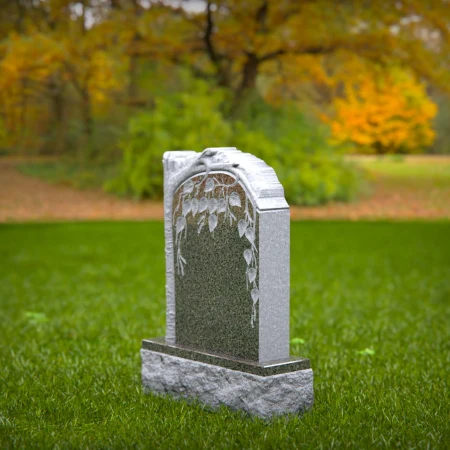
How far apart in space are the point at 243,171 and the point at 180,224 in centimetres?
71

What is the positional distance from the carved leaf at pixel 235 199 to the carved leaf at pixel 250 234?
6.8 inches

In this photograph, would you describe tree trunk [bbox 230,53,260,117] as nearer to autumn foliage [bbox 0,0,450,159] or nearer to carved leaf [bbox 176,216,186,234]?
autumn foliage [bbox 0,0,450,159]

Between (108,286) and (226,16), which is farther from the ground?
(226,16)

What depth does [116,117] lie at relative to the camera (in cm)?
2758

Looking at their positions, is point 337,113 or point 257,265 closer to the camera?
point 257,265

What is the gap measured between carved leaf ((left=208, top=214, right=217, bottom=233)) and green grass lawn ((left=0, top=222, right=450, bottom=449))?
1.08 meters

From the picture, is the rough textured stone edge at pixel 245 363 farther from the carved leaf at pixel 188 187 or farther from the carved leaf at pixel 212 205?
the carved leaf at pixel 188 187

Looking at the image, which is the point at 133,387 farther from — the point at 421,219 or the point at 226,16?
the point at 226,16

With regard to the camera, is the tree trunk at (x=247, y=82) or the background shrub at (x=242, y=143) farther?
the tree trunk at (x=247, y=82)

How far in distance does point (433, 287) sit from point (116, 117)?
20.1 meters

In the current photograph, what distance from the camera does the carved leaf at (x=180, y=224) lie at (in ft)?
15.5

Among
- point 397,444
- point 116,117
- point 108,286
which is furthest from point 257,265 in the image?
point 116,117

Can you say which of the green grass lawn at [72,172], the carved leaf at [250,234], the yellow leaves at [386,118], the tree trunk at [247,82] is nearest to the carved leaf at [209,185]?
the carved leaf at [250,234]

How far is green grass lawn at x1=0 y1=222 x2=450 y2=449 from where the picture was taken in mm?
3873
